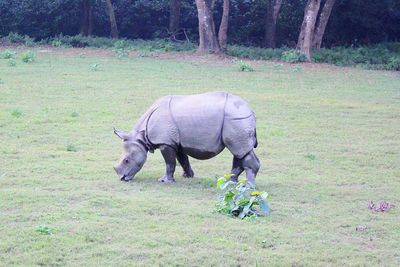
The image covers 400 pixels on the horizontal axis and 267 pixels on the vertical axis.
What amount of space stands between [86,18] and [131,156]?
2555cm

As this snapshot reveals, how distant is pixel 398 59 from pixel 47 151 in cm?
1766

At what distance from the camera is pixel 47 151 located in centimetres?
1271

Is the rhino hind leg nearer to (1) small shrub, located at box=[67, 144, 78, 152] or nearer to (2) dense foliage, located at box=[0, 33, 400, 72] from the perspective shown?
(1) small shrub, located at box=[67, 144, 78, 152]

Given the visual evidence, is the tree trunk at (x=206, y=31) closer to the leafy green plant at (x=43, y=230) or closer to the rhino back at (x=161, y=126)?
the rhino back at (x=161, y=126)

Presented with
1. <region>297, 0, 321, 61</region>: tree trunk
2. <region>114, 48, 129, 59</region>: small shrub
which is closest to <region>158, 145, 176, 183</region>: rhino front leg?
<region>114, 48, 129, 59</region>: small shrub

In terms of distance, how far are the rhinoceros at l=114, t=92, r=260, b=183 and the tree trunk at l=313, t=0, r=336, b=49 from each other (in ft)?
68.0

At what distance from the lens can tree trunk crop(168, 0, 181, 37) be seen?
3506 cm

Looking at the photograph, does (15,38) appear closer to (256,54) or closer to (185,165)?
(256,54)

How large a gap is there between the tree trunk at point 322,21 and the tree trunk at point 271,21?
8.25 ft

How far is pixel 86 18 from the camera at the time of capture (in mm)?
35406

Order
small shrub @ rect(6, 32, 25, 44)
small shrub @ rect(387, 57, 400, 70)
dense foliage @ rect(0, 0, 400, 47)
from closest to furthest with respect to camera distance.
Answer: small shrub @ rect(387, 57, 400, 70)
small shrub @ rect(6, 32, 25, 44)
dense foliage @ rect(0, 0, 400, 47)

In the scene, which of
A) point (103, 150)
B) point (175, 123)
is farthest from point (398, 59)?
point (175, 123)

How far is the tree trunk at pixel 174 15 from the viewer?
3506cm

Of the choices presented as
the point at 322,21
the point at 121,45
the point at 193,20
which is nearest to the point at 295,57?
the point at 322,21
